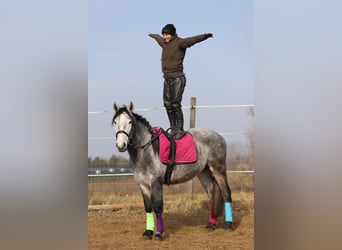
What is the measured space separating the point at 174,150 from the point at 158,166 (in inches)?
7.1

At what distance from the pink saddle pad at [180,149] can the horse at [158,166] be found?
0.03 m

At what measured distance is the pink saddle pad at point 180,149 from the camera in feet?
12.1

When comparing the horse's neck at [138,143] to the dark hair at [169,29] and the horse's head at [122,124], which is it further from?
the dark hair at [169,29]

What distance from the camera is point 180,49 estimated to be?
138 inches

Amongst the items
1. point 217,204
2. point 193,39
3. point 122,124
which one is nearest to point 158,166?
point 122,124

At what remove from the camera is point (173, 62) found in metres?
3.53

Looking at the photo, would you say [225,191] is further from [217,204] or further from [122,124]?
[122,124]

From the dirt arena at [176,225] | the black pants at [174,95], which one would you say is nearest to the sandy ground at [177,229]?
the dirt arena at [176,225]

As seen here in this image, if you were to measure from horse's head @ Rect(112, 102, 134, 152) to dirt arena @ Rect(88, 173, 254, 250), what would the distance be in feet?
2.37
